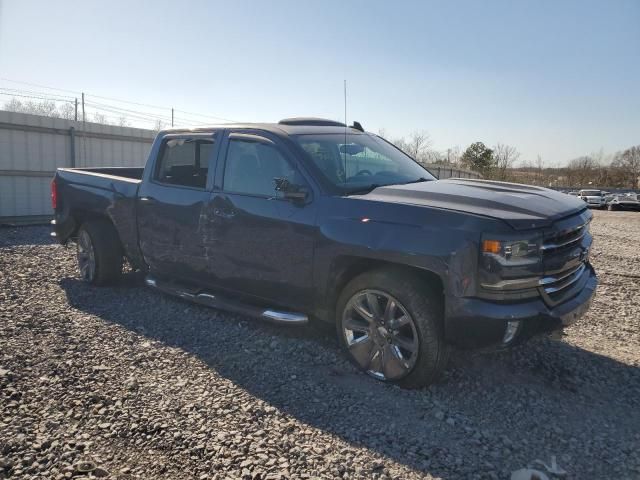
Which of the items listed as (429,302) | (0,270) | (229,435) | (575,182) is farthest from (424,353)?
(575,182)

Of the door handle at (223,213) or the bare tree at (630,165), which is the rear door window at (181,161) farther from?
the bare tree at (630,165)

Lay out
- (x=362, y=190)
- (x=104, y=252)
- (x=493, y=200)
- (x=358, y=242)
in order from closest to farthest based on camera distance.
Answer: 1. (x=493, y=200)
2. (x=358, y=242)
3. (x=362, y=190)
4. (x=104, y=252)

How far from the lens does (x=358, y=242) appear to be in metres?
3.46

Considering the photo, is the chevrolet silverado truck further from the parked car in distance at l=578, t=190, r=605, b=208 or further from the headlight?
the parked car in distance at l=578, t=190, r=605, b=208

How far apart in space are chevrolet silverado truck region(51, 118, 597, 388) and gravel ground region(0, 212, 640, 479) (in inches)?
13.7

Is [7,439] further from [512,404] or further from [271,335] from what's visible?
[512,404]

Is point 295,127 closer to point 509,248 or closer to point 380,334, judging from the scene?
point 380,334

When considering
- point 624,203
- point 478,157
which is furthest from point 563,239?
point 478,157

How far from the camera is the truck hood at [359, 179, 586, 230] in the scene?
10.2 feet

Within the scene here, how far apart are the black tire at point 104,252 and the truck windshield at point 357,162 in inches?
116

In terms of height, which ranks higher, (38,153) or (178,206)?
(38,153)

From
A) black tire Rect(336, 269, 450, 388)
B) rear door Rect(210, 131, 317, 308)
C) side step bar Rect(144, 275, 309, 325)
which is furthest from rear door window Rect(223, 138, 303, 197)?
black tire Rect(336, 269, 450, 388)

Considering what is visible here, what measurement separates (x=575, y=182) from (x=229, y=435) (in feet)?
235

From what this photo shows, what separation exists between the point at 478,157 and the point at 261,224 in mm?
42877
